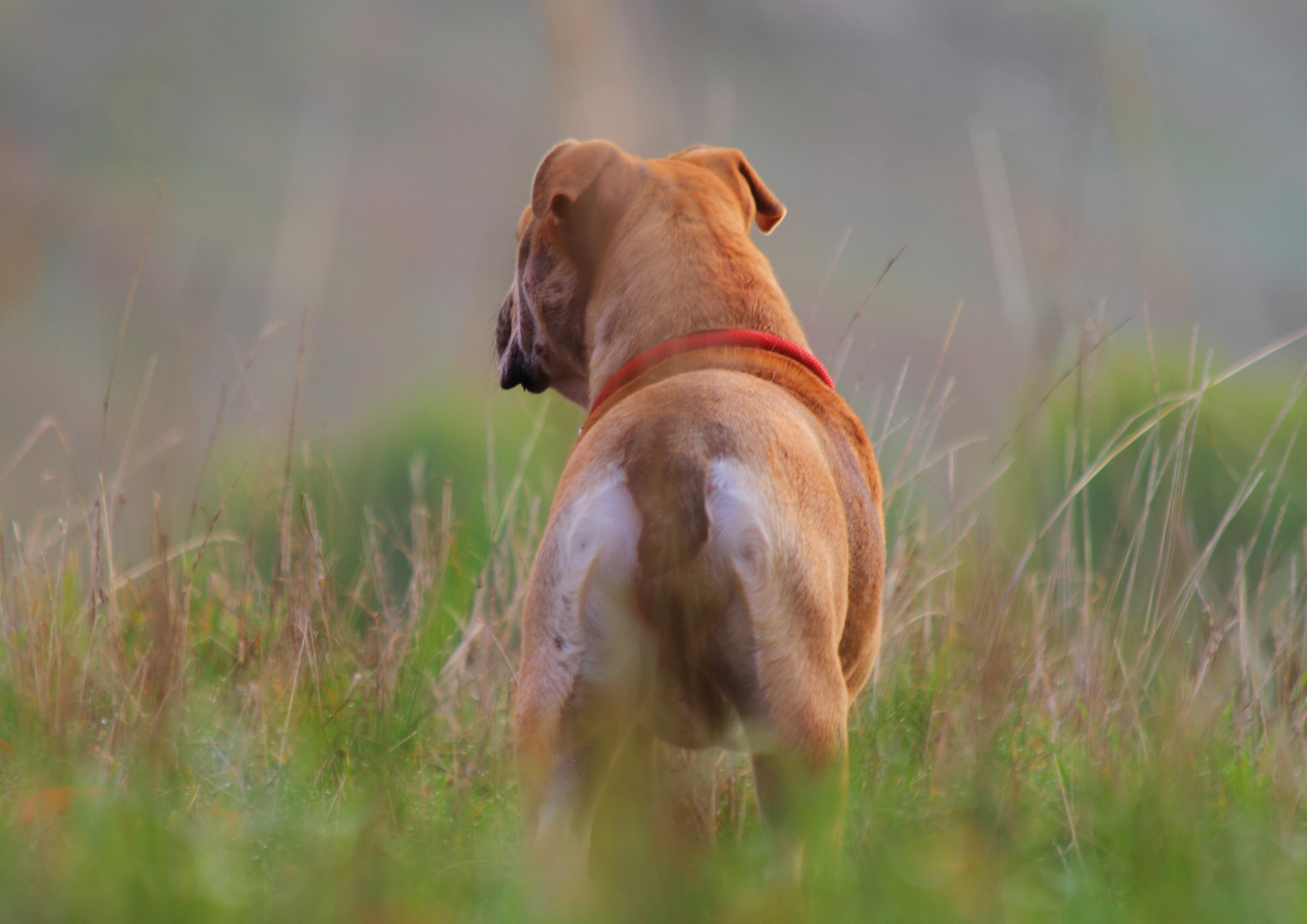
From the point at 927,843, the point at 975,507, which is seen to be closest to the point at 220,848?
the point at 927,843

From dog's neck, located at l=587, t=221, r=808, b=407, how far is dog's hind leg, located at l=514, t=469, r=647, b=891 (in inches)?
29.3

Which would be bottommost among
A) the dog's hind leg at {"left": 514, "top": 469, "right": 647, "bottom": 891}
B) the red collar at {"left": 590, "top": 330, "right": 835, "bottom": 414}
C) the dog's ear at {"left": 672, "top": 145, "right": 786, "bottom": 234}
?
the dog's hind leg at {"left": 514, "top": 469, "right": 647, "bottom": 891}

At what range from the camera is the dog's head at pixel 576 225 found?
2.84m

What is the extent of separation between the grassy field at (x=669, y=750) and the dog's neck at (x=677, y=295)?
692mm

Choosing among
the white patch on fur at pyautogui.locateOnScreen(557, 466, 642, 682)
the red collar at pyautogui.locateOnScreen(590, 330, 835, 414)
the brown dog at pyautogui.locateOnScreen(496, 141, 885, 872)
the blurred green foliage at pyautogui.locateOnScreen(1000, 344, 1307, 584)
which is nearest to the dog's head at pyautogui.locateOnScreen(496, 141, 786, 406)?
the red collar at pyautogui.locateOnScreen(590, 330, 835, 414)

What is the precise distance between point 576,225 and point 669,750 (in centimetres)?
148

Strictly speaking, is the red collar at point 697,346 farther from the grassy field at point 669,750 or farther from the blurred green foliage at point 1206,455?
the blurred green foliage at point 1206,455

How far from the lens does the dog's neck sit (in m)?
2.62

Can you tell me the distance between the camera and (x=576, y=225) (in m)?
2.93

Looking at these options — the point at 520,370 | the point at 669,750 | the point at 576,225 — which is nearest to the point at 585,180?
the point at 576,225

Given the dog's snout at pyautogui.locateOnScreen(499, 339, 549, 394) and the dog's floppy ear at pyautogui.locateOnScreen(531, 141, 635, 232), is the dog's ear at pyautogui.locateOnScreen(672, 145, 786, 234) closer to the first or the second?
the dog's floppy ear at pyautogui.locateOnScreen(531, 141, 635, 232)

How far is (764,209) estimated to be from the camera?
3.25m

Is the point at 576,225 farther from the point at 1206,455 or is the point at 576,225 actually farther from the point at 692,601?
the point at 1206,455

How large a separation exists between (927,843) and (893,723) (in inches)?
59.5
